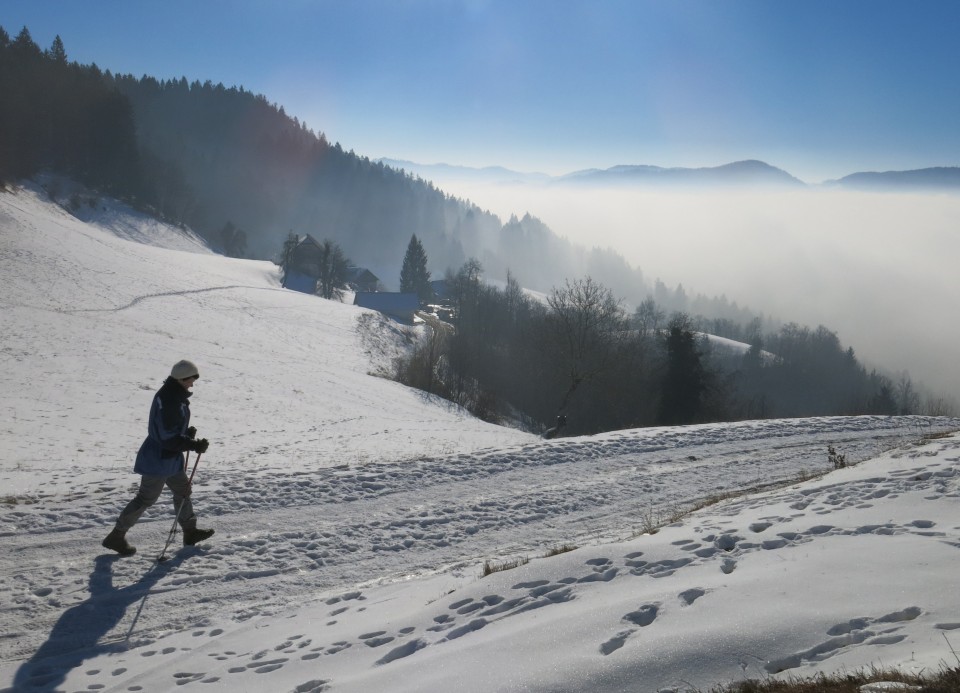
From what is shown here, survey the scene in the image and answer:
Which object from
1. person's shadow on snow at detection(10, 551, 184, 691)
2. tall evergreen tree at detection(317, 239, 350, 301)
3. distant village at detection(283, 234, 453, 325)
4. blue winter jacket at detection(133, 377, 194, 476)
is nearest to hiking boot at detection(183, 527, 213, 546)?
person's shadow on snow at detection(10, 551, 184, 691)

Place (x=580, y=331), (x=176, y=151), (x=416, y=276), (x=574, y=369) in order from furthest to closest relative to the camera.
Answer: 1. (x=176, y=151)
2. (x=416, y=276)
3. (x=580, y=331)
4. (x=574, y=369)

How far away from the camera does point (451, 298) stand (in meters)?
102

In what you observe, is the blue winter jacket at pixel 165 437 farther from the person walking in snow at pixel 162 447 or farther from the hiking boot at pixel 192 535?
the hiking boot at pixel 192 535

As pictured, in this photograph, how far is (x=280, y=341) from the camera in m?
39.8

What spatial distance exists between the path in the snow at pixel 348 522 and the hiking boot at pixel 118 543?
18 cm

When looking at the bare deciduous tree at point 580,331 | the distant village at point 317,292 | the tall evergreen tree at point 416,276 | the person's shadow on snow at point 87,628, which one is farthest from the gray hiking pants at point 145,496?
the tall evergreen tree at point 416,276

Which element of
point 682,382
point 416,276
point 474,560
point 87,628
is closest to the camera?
point 87,628

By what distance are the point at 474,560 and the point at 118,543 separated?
194 inches

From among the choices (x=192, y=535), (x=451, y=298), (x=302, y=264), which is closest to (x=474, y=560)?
(x=192, y=535)

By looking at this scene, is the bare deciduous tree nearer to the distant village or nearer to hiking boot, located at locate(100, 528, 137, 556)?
hiking boot, located at locate(100, 528, 137, 556)

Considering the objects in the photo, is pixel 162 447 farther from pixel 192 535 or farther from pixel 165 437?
pixel 192 535

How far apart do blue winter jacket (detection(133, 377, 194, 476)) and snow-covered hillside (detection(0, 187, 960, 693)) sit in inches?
52.9

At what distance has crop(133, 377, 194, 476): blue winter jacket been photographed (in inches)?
303

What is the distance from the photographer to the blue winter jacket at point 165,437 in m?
7.68
